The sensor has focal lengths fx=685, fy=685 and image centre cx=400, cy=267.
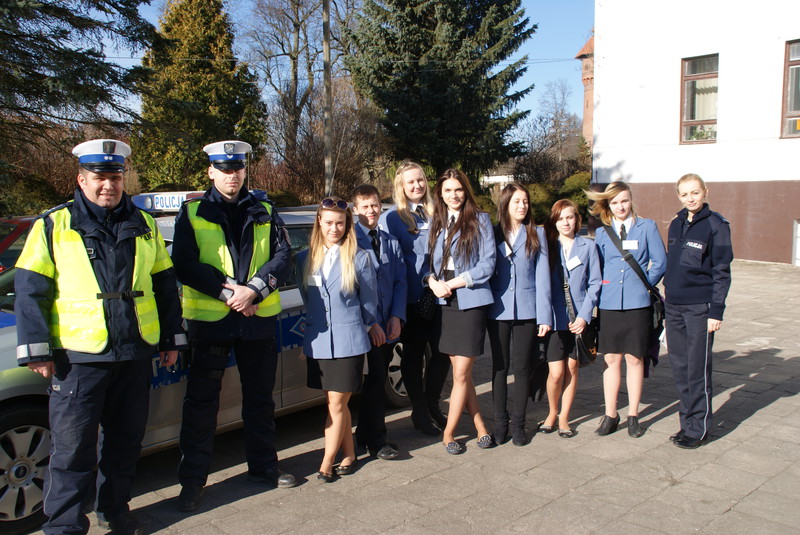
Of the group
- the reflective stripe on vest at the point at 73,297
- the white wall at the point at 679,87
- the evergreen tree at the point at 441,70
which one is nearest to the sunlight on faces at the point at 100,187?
the reflective stripe on vest at the point at 73,297

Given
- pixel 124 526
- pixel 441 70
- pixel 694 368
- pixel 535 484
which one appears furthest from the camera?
pixel 441 70

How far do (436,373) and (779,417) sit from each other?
8.97 feet

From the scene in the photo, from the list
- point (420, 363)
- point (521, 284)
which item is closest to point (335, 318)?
point (420, 363)

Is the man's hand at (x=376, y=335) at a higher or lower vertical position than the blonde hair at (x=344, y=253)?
lower

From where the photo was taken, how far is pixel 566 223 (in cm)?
496

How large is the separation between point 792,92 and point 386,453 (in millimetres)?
14456

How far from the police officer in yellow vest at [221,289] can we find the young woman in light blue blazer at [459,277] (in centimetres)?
116

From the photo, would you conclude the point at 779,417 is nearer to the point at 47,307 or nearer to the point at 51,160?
the point at 47,307

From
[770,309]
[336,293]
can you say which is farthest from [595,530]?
[770,309]

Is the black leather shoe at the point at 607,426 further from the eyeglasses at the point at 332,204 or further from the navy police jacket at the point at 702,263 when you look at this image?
the eyeglasses at the point at 332,204

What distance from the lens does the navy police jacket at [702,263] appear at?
4.66m

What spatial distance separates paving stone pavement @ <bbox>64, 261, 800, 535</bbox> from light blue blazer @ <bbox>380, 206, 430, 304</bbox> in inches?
45.1

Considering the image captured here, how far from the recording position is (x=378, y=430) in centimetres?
465

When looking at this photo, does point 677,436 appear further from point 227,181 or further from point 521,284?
point 227,181
